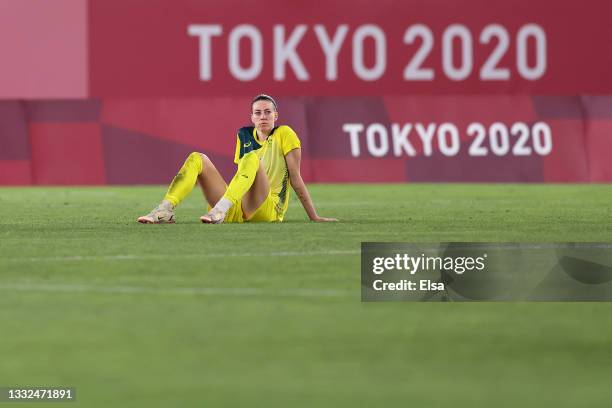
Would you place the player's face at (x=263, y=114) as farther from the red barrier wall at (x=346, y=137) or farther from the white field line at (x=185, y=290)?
the red barrier wall at (x=346, y=137)

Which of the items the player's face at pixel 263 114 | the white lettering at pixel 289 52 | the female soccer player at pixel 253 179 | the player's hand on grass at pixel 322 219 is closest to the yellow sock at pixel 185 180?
the female soccer player at pixel 253 179

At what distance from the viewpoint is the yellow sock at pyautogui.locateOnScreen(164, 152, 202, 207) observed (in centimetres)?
1322

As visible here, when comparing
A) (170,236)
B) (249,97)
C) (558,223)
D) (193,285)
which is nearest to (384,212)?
(558,223)

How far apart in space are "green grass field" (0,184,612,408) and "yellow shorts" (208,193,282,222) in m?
1.31

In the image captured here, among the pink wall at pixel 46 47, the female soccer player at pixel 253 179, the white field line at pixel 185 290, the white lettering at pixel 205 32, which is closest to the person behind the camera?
the white field line at pixel 185 290

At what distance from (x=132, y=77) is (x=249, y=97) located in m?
2.41

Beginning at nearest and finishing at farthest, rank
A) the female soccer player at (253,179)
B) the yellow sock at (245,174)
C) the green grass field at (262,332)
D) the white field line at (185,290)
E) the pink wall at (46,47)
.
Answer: the green grass field at (262,332) < the white field line at (185,290) < the yellow sock at (245,174) < the female soccer player at (253,179) < the pink wall at (46,47)

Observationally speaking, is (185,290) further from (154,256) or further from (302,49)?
(302,49)

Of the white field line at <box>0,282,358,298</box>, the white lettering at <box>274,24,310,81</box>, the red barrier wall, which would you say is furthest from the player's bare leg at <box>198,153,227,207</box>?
the white lettering at <box>274,24,310,81</box>

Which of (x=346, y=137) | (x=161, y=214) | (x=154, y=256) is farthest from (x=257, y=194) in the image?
(x=346, y=137)

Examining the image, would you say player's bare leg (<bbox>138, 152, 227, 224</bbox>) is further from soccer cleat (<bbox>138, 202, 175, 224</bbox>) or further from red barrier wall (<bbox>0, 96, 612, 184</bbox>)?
red barrier wall (<bbox>0, 96, 612, 184</bbox>)

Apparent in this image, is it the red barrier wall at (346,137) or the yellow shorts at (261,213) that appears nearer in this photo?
the yellow shorts at (261,213)

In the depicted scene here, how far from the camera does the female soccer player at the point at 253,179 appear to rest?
521 inches

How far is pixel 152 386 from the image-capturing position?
17.9 feet
